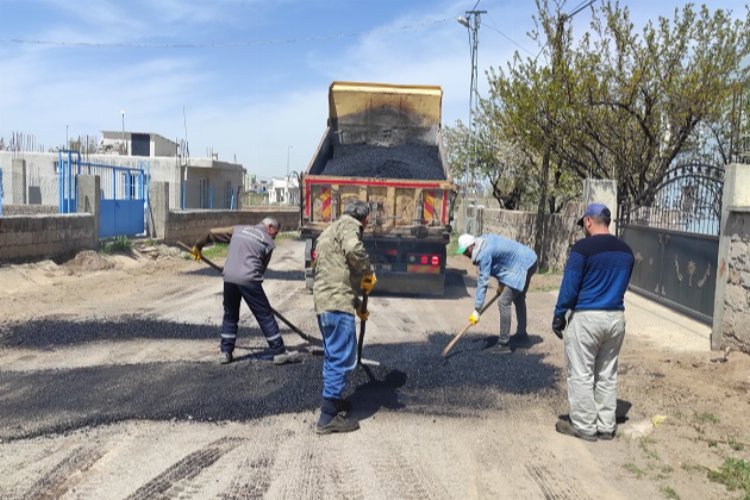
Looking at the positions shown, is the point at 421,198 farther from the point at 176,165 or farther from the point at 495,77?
the point at 176,165

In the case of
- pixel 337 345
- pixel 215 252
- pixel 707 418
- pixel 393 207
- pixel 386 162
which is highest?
pixel 386 162

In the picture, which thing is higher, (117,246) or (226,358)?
(117,246)

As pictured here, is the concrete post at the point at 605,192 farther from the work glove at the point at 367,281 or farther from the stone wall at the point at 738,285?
the work glove at the point at 367,281

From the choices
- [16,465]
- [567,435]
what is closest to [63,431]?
[16,465]

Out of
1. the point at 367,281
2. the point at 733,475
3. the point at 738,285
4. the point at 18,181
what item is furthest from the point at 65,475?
the point at 18,181

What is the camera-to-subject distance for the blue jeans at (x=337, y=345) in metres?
4.91

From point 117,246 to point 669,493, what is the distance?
13.6 m

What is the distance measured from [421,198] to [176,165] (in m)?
19.6

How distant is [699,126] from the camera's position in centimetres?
1488

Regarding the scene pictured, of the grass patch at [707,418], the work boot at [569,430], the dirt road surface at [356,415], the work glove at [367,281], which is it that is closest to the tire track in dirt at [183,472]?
the dirt road surface at [356,415]

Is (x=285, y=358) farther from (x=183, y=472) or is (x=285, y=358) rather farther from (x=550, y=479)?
(x=550, y=479)

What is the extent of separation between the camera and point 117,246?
50.4 feet

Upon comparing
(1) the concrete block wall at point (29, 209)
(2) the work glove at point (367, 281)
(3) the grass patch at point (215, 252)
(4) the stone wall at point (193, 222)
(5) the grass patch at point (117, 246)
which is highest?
(2) the work glove at point (367, 281)

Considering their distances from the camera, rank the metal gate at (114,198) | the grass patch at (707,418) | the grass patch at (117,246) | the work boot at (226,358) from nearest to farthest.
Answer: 1. the grass patch at (707,418)
2. the work boot at (226,358)
3. the metal gate at (114,198)
4. the grass patch at (117,246)
